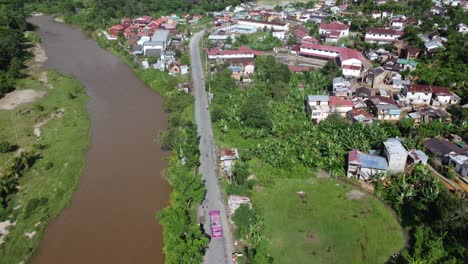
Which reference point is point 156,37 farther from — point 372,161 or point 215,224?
point 215,224

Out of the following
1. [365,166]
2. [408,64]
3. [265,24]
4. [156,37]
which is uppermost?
[265,24]

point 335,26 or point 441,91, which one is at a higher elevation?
point 335,26

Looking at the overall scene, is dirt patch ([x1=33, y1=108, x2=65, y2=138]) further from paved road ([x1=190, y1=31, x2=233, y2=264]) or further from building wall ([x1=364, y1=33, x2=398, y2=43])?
building wall ([x1=364, y1=33, x2=398, y2=43])

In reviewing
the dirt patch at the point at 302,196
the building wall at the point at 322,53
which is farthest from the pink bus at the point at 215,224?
the building wall at the point at 322,53

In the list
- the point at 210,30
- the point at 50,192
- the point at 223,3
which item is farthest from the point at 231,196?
the point at 223,3

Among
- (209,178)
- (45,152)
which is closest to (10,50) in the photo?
(45,152)

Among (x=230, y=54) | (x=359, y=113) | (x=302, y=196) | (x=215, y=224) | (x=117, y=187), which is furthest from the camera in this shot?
(x=230, y=54)

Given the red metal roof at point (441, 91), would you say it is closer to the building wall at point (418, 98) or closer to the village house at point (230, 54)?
the building wall at point (418, 98)
